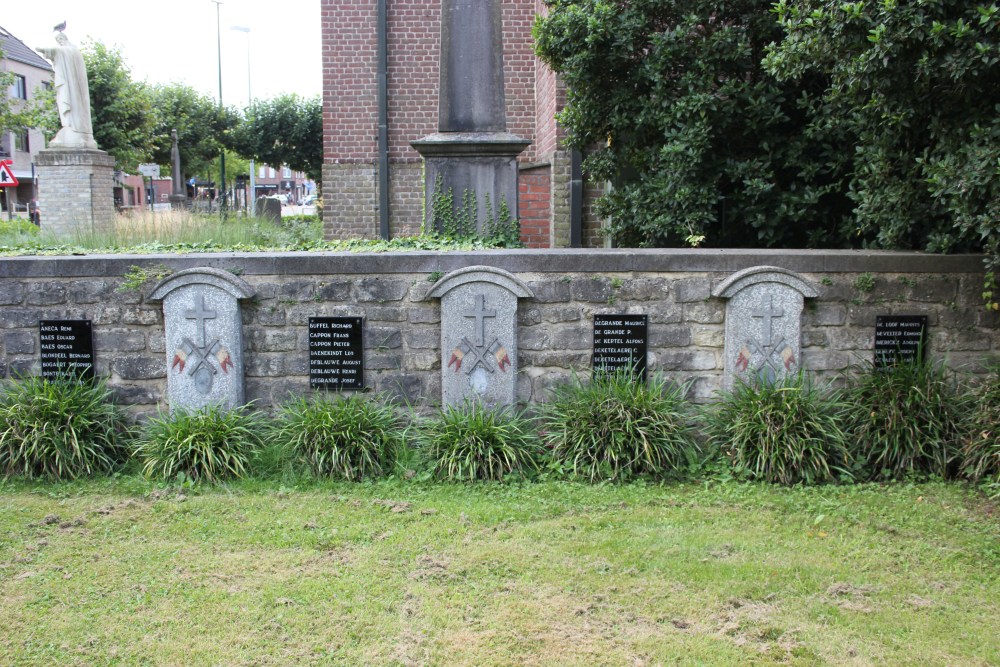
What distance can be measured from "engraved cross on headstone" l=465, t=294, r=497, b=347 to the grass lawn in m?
1.11

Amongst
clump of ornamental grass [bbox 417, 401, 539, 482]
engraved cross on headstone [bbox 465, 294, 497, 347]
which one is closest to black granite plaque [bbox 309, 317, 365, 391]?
clump of ornamental grass [bbox 417, 401, 539, 482]

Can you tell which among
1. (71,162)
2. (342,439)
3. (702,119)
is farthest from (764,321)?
(71,162)

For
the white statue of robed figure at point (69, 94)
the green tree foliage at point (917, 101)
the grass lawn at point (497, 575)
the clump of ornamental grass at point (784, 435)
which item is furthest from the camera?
the white statue of robed figure at point (69, 94)

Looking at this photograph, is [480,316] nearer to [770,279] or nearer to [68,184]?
[770,279]

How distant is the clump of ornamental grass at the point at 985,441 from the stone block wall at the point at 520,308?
2.58 feet

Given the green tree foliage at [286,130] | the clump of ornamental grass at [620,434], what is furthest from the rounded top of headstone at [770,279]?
the green tree foliage at [286,130]

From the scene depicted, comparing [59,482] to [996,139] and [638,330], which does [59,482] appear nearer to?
[638,330]

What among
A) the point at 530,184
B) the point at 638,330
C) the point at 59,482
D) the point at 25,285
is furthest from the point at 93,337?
the point at 530,184

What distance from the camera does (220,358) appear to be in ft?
20.5

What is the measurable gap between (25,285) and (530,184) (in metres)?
8.44

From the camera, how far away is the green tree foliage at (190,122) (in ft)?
114

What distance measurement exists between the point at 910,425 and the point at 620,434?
6.29 feet

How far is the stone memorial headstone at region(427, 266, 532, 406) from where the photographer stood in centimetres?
618

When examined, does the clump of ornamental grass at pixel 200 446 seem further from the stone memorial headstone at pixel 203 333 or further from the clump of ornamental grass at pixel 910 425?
the clump of ornamental grass at pixel 910 425
